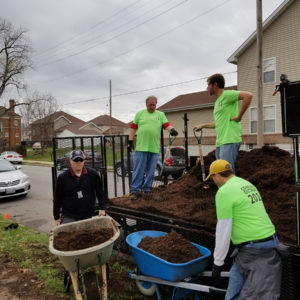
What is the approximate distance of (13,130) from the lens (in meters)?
61.4

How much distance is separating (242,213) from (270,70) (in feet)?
55.1

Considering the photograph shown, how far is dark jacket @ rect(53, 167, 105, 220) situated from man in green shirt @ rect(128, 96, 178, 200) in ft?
3.47

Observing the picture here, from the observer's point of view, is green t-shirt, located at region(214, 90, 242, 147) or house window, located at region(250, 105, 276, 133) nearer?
green t-shirt, located at region(214, 90, 242, 147)

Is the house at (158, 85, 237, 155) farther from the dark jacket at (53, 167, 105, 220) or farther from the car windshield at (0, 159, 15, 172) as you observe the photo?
the dark jacket at (53, 167, 105, 220)

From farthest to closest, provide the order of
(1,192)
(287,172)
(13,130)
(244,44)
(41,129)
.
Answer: (13,130) → (41,129) → (244,44) → (1,192) → (287,172)

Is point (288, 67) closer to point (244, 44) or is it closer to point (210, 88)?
point (244, 44)

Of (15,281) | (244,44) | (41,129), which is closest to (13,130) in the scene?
(41,129)

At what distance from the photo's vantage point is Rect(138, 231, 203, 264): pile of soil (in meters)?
2.77

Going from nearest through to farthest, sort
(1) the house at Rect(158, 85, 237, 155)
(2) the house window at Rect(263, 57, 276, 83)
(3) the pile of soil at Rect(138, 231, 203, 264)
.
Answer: (3) the pile of soil at Rect(138, 231, 203, 264)
(2) the house window at Rect(263, 57, 276, 83)
(1) the house at Rect(158, 85, 237, 155)

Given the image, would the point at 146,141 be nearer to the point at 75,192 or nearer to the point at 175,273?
the point at 75,192

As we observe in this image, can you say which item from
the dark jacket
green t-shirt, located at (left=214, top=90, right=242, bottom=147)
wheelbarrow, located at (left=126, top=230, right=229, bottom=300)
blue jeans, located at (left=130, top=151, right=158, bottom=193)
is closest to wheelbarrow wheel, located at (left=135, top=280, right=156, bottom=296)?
wheelbarrow, located at (left=126, top=230, right=229, bottom=300)

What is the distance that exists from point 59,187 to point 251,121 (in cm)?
1618

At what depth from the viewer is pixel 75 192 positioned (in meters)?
3.60

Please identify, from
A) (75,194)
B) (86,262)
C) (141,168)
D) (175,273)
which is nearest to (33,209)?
(141,168)
